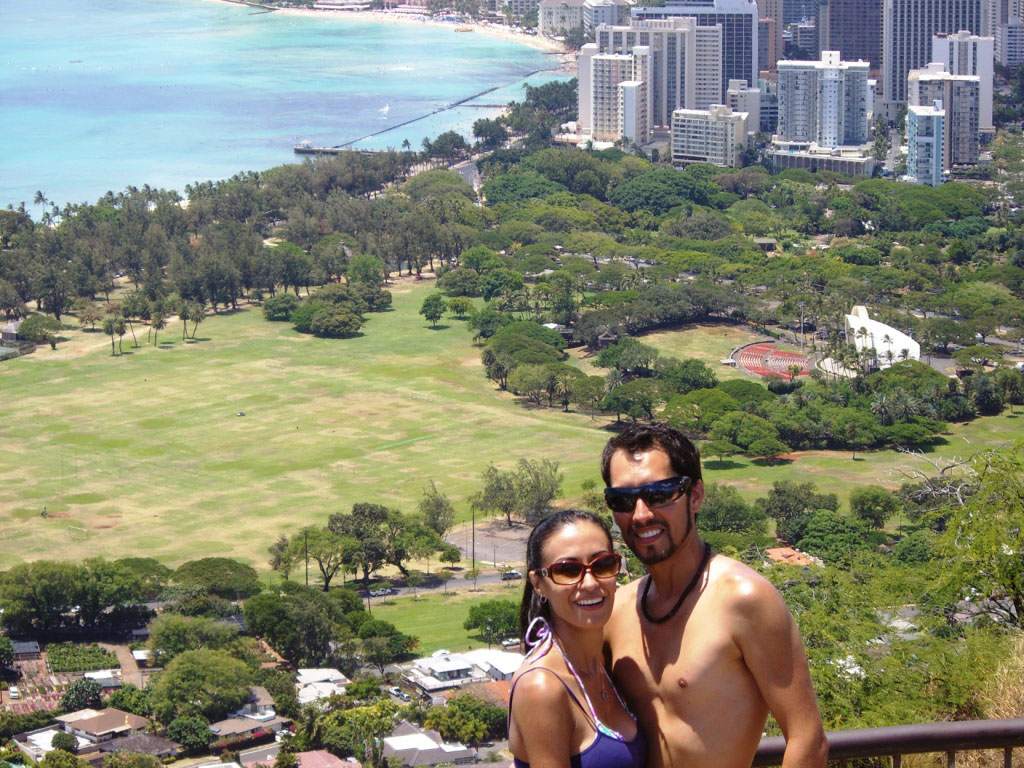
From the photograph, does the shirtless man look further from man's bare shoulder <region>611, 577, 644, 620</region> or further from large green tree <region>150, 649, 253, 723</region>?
large green tree <region>150, 649, 253, 723</region>

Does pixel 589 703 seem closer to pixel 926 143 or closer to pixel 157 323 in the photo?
pixel 157 323

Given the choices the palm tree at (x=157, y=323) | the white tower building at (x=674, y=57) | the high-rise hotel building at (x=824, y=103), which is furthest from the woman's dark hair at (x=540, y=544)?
the white tower building at (x=674, y=57)

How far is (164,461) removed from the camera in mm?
31703

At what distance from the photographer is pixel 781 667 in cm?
365

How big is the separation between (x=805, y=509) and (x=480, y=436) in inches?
332

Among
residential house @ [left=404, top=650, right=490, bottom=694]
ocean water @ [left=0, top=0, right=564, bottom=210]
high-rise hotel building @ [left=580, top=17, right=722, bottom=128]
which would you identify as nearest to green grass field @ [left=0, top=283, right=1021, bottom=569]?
residential house @ [left=404, top=650, right=490, bottom=694]

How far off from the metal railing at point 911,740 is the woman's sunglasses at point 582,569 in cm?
64

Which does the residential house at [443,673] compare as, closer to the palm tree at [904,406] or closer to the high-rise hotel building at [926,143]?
the palm tree at [904,406]

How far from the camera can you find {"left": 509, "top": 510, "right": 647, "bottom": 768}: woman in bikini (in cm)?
353

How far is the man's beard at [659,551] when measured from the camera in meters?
3.78

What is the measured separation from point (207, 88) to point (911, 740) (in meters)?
88.9

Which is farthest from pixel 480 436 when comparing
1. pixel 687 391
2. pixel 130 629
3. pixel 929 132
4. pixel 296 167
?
pixel 929 132

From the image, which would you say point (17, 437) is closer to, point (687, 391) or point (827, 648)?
point (687, 391)

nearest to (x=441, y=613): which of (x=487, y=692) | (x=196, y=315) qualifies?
(x=487, y=692)
